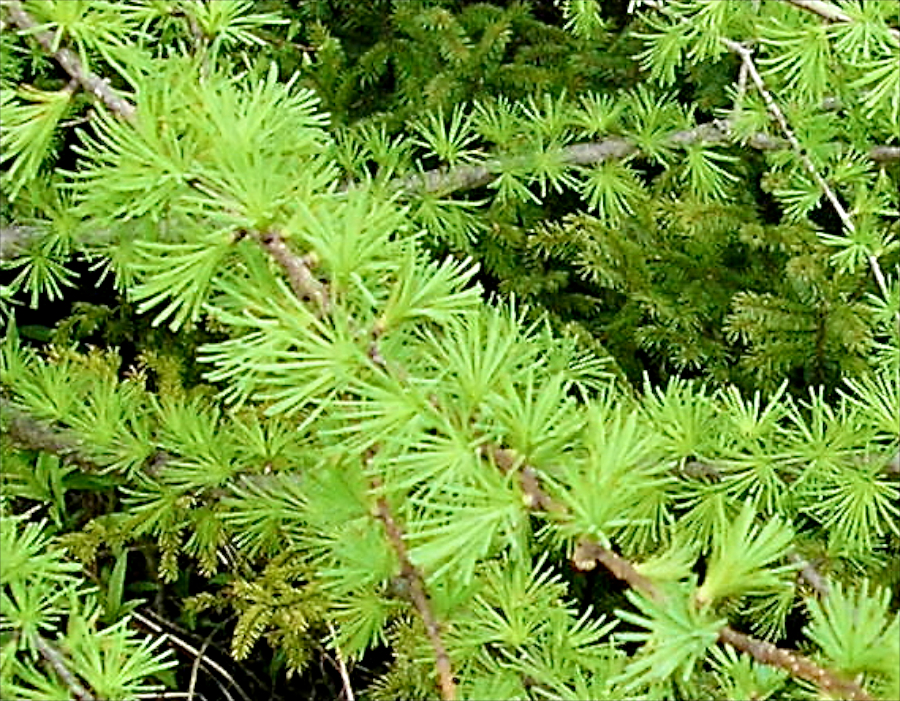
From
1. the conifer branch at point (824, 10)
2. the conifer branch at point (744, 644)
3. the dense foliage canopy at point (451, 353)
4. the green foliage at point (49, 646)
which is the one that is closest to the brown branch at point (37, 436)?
the dense foliage canopy at point (451, 353)

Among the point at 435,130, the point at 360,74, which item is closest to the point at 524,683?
the point at 435,130

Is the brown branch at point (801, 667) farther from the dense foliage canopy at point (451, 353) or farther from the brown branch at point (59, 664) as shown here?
the brown branch at point (59, 664)

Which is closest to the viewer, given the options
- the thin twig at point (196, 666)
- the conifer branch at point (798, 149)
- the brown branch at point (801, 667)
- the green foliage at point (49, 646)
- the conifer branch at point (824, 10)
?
the brown branch at point (801, 667)

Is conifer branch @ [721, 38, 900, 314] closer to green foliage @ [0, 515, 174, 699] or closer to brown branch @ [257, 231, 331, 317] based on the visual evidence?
brown branch @ [257, 231, 331, 317]

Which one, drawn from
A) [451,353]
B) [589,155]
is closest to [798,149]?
[589,155]

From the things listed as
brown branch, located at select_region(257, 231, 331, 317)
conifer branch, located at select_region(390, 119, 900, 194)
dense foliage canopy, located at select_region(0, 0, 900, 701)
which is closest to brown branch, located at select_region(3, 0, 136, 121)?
dense foliage canopy, located at select_region(0, 0, 900, 701)

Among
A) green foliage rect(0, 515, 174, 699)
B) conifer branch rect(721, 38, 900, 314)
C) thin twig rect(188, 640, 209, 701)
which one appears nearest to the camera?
green foliage rect(0, 515, 174, 699)

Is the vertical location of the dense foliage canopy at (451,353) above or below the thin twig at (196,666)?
above

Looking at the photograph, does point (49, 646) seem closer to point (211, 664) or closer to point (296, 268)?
point (296, 268)
